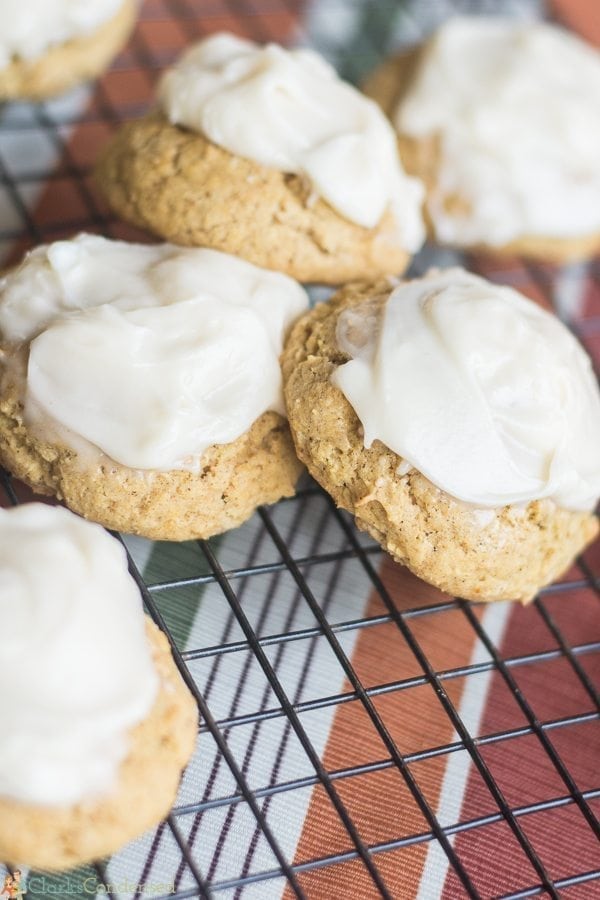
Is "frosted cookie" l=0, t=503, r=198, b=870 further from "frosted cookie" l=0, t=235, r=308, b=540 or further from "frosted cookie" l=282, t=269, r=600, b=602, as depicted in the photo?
"frosted cookie" l=282, t=269, r=600, b=602

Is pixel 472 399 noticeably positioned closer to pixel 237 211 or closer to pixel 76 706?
pixel 237 211

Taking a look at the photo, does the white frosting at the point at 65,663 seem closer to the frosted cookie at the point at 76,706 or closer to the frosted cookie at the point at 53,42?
the frosted cookie at the point at 76,706

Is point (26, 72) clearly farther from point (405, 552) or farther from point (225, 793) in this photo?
point (225, 793)

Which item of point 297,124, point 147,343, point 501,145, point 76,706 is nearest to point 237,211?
point 297,124

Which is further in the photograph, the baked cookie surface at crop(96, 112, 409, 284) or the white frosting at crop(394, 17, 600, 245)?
the white frosting at crop(394, 17, 600, 245)

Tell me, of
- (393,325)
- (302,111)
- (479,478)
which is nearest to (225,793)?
(479,478)

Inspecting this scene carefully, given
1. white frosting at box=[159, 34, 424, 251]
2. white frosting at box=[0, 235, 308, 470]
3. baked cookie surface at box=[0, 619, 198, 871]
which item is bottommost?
baked cookie surface at box=[0, 619, 198, 871]

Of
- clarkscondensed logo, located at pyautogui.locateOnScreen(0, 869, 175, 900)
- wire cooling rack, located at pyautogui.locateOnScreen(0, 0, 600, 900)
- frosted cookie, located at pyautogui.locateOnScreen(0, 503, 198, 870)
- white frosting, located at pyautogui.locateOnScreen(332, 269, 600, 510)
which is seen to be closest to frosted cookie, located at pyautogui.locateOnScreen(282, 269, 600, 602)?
white frosting, located at pyautogui.locateOnScreen(332, 269, 600, 510)
